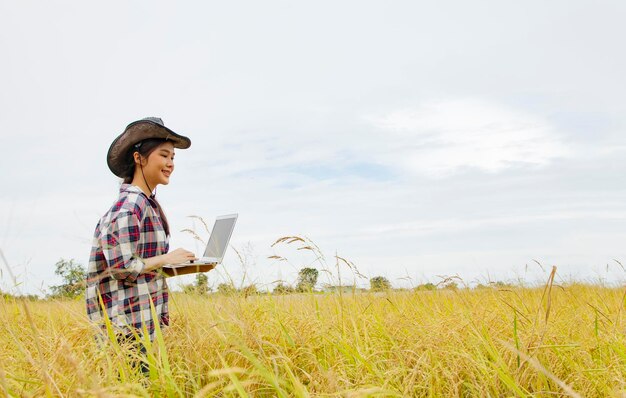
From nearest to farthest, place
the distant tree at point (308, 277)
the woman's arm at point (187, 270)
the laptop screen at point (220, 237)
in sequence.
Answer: the woman's arm at point (187, 270) → the laptop screen at point (220, 237) → the distant tree at point (308, 277)

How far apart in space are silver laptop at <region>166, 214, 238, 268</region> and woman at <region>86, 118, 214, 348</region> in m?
0.20

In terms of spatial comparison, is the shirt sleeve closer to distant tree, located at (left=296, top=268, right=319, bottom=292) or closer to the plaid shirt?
the plaid shirt

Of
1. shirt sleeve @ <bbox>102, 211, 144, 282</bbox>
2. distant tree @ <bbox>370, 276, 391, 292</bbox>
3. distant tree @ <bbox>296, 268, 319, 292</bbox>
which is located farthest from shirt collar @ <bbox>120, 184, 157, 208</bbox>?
distant tree @ <bbox>370, 276, 391, 292</bbox>

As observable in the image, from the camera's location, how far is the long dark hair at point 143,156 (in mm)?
3721

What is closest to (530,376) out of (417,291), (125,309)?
(125,309)

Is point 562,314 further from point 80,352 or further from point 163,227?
point 80,352

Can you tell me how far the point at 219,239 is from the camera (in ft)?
12.4

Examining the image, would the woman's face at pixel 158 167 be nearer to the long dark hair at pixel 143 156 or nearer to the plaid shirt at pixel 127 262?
the long dark hair at pixel 143 156

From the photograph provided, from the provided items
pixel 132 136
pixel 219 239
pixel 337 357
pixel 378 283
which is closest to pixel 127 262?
pixel 219 239

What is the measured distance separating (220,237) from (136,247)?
2.05 ft

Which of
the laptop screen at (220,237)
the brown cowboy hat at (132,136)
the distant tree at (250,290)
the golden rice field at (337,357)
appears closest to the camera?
the golden rice field at (337,357)

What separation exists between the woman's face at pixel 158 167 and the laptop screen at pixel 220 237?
468 millimetres

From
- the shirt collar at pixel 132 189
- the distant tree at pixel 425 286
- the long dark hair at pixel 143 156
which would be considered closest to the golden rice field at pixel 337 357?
the long dark hair at pixel 143 156

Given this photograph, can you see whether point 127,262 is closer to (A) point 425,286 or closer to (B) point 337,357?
(B) point 337,357
